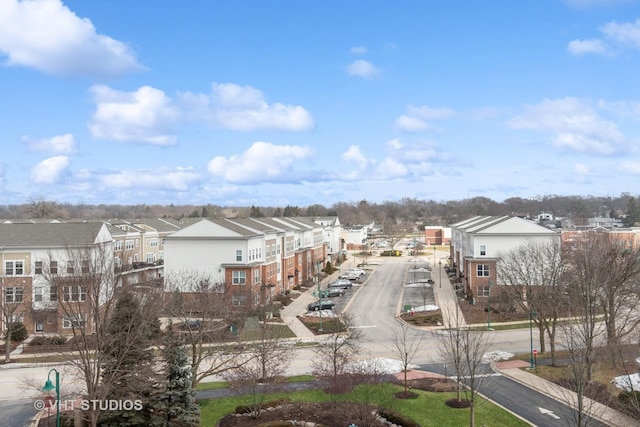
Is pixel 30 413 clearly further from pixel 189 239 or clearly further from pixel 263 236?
pixel 263 236

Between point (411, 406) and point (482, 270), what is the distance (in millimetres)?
31397

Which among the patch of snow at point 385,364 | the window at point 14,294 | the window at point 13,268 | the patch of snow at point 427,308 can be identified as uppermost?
the window at point 13,268

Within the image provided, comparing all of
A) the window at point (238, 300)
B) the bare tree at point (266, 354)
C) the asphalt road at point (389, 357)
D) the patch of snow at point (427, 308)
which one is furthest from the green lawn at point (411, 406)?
the patch of snow at point (427, 308)

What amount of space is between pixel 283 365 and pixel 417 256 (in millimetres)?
75305

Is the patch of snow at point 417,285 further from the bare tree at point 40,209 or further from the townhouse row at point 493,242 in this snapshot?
the bare tree at point 40,209

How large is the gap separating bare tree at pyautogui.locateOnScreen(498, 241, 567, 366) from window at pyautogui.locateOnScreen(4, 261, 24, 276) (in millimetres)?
39174

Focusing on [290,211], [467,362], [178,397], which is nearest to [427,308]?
[467,362]

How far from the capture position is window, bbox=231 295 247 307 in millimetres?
44250

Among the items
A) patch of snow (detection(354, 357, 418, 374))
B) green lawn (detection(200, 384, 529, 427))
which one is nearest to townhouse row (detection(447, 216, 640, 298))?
patch of snow (detection(354, 357, 418, 374))

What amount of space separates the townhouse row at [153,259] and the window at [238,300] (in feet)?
0.41

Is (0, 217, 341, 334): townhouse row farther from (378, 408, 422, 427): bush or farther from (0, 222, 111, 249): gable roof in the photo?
(378, 408, 422, 427): bush

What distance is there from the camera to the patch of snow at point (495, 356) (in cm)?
3309

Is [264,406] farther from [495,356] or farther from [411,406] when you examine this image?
[495,356]

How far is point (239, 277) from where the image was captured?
50.3m
